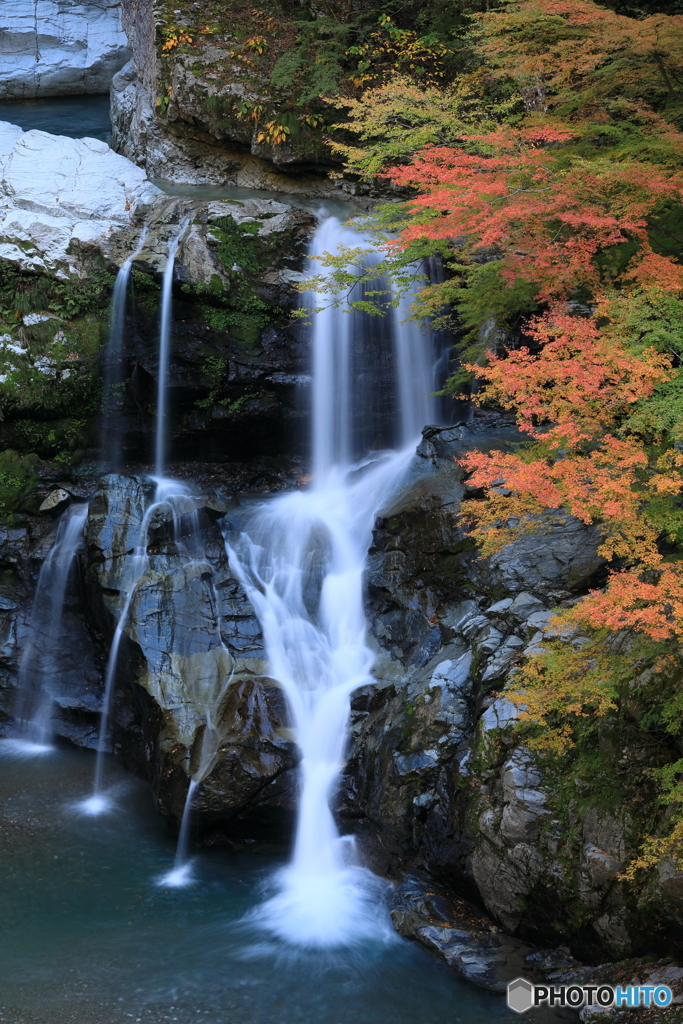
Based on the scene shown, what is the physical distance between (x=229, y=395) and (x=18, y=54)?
13918 mm

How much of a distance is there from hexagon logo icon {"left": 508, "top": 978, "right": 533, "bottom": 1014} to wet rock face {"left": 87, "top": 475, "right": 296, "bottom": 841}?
3.08m

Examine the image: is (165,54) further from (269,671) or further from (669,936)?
(669,936)

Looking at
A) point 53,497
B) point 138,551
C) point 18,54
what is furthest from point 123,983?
point 18,54

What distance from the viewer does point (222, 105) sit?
14969 millimetres

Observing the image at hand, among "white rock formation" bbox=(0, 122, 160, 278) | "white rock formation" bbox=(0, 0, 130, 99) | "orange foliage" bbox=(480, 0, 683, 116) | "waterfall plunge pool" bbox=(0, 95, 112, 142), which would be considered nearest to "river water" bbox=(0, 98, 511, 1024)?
"orange foliage" bbox=(480, 0, 683, 116)

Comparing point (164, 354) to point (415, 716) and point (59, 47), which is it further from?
point (59, 47)

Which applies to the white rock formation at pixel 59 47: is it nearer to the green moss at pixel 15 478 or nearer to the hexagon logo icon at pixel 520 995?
the green moss at pixel 15 478

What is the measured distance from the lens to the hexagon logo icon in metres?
5.65

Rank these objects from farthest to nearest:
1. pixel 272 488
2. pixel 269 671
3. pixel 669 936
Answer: pixel 272 488 < pixel 269 671 < pixel 669 936

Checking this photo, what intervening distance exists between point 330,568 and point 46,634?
14.2 feet

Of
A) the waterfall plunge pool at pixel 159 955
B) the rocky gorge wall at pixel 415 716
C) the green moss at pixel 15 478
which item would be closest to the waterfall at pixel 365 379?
the rocky gorge wall at pixel 415 716

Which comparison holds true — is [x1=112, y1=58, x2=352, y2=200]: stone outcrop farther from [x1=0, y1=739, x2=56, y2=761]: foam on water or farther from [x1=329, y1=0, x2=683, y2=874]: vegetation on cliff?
[x1=0, y1=739, x2=56, y2=761]: foam on water

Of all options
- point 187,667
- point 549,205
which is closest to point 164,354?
point 187,667

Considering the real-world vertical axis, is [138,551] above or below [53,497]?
below
